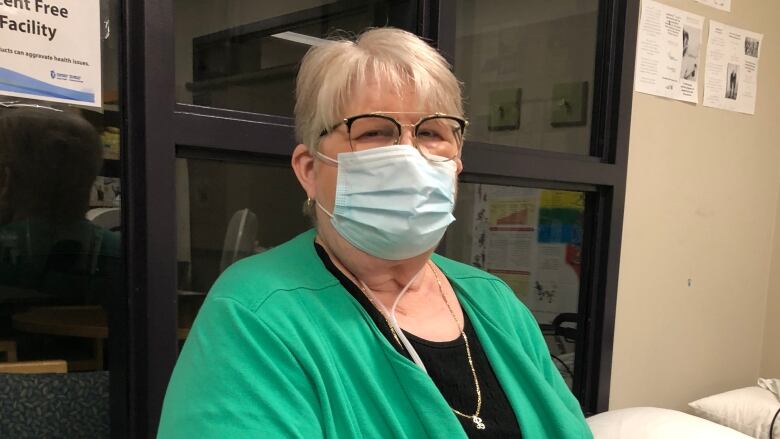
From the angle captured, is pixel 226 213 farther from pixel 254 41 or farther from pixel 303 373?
pixel 303 373

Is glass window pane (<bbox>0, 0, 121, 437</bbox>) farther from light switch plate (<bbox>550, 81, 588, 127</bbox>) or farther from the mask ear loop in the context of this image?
light switch plate (<bbox>550, 81, 588, 127</bbox>)

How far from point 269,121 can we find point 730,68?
1738 millimetres

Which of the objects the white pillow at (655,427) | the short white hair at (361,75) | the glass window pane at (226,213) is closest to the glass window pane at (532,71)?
the glass window pane at (226,213)

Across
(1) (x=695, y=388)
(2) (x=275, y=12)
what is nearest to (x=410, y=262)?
(2) (x=275, y=12)

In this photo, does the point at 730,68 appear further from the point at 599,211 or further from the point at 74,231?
the point at 74,231

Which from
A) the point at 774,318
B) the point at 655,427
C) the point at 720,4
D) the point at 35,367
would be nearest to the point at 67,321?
the point at 35,367

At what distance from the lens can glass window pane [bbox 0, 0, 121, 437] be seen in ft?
3.33

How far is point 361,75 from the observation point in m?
0.86

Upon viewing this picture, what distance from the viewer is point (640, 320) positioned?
1907 millimetres

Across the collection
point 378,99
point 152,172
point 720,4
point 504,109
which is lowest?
point 152,172

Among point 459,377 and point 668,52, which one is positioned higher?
point 668,52

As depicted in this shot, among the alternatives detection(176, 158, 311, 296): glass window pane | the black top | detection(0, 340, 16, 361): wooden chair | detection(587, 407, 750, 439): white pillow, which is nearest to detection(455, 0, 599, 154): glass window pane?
detection(176, 158, 311, 296): glass window pane

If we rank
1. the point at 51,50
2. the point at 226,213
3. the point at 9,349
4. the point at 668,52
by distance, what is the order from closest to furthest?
the point at 51,50 → the point at 9,349 → the point at 226,213 → the point at 668,52

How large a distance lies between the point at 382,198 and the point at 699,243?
1634 mm
